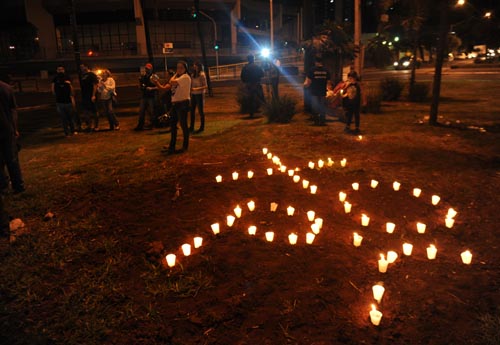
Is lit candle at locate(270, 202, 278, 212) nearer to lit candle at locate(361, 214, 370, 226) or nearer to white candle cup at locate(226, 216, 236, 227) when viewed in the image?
white candle cup at locate(226, 216, 236, 227)

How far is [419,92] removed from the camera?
60.0 feet

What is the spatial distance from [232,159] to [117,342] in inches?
238

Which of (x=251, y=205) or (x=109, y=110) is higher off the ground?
(x=109, y=110)

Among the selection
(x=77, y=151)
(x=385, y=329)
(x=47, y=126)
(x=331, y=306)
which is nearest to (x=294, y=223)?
(x=331, y=306)

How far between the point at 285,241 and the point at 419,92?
51.2ft

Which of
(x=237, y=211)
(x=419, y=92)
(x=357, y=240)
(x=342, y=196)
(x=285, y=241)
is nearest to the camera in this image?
(x=357, y=240)

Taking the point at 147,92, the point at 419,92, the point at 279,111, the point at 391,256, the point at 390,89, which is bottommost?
the point at 391,256

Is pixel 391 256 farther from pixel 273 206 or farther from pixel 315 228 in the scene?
pixel 273 206

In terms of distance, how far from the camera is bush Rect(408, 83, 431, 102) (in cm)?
1830

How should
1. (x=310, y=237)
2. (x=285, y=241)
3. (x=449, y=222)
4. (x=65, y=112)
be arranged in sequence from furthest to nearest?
(x=65, y=112) < (x=449, y=222) < (x=285, y=241) < (x=310, y=237)

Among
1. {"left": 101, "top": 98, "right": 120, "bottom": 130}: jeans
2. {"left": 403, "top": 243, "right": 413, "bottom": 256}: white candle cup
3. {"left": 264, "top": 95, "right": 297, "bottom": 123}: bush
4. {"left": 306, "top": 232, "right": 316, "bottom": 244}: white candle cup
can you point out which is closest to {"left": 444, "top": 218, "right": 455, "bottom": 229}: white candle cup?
{"left": 403, "top": 243, "right": 413, "bottom": 256}: white candle cup

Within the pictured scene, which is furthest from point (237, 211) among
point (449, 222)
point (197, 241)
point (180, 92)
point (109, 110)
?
point (109, 110)

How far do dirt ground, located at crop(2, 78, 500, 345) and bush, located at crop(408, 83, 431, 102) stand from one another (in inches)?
334

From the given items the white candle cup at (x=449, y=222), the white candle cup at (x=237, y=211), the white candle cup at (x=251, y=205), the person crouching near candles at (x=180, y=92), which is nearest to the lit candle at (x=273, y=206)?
the white candle cup at (x=251, y=205)
